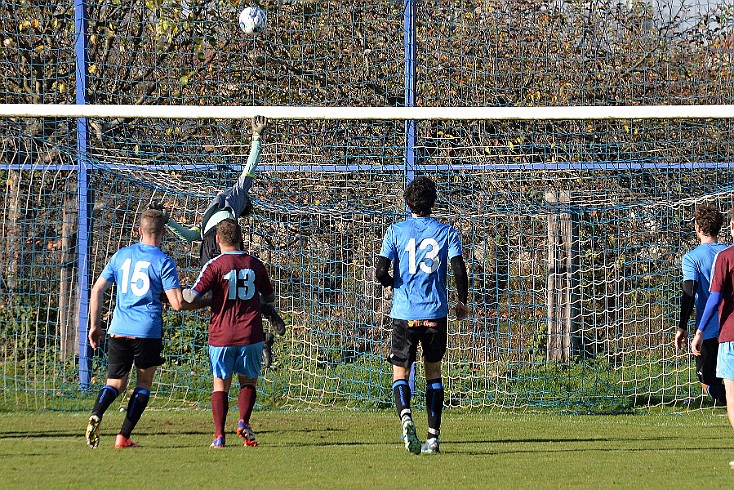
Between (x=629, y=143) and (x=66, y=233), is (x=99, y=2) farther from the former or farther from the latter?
(x=629, y=143)

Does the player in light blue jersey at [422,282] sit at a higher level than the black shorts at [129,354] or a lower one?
higher

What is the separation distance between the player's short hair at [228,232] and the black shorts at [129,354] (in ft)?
2.72

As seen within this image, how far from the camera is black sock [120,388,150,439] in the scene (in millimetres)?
7535

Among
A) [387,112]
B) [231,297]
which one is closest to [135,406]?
[231,297]

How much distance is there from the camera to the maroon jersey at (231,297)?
7422mm

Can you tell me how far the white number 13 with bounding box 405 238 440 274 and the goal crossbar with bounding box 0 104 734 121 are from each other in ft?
6.36

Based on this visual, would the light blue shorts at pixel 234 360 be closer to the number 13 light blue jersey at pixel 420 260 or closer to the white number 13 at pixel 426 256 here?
the number 13 light blue jersey at pixel 420 260

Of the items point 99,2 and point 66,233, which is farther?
point 99,2

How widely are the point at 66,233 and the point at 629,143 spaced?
546cm

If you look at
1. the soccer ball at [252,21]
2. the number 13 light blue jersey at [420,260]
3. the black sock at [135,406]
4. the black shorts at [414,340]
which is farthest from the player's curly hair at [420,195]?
the soccer ball at [252,21]

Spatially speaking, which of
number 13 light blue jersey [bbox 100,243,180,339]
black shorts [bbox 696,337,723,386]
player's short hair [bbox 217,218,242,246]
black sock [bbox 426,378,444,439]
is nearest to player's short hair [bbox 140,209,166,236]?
number 13 light blue jersey [bbox 100,243,180,339]

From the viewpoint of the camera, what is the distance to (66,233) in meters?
10.7

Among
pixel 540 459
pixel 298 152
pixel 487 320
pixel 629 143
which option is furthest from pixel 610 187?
pixel 540 459

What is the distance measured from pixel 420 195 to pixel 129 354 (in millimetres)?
2237
